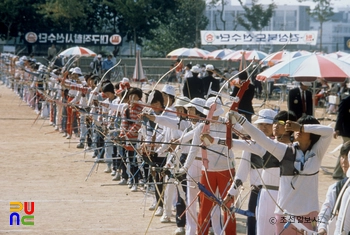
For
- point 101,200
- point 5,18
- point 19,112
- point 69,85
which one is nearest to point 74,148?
point 69,85

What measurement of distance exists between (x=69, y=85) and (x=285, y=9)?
102903mm

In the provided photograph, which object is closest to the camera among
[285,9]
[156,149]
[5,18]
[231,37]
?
[156,149]

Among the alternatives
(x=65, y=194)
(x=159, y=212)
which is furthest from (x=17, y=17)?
(x=159, y=212)

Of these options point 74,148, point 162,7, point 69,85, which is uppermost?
point 162,7

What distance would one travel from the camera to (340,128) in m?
13.8

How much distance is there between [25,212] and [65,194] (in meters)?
→ 1.60

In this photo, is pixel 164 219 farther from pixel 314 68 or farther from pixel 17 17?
pixel 17 17

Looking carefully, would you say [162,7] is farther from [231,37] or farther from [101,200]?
[101,200]

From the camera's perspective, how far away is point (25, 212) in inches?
420

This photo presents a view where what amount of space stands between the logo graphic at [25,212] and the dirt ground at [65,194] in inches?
2.7

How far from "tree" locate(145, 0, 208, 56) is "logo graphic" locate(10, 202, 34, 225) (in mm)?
46525

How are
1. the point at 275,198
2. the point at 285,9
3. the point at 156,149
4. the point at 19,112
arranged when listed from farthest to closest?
the point at 285,9 < the point at 19,112 < the point at 156,149 < the point at 275,198

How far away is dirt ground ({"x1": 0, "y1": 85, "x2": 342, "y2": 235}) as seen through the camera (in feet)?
32.5

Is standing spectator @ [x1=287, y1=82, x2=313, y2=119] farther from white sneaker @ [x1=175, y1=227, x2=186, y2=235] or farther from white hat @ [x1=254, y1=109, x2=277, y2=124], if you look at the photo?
white hat @ [x1=254, y1=109, x2=277, y2=124]
